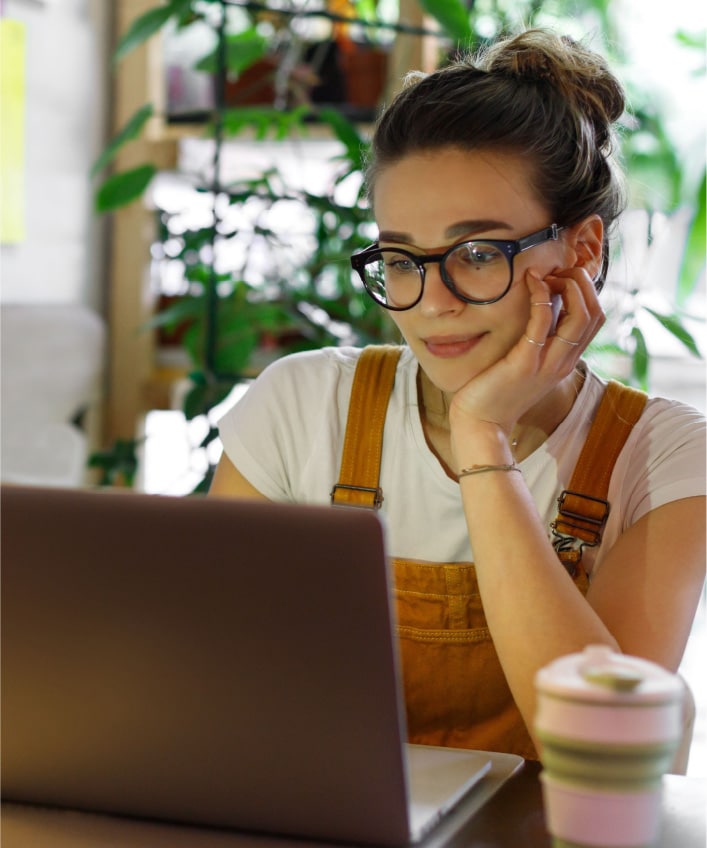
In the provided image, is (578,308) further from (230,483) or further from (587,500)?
(230,483)

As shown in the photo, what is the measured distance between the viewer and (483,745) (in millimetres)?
1291

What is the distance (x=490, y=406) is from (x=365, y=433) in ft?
0.67

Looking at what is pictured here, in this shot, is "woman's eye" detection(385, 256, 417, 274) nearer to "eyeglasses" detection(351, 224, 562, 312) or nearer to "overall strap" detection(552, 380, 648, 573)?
"eyeglasses" detection(351, 224, 562, 312)

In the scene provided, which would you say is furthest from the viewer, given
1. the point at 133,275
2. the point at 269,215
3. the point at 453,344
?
the point at 133,275

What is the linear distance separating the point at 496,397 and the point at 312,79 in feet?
5.29

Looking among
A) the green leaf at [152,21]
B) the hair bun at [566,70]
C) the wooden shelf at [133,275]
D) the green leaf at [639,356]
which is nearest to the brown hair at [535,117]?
the hair bun at [566,70]

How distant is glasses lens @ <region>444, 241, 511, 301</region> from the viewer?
1212 millimetres

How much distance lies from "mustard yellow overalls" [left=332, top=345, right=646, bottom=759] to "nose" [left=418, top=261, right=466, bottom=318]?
0.77ft

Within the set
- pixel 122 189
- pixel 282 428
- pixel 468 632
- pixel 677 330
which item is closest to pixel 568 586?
pixel 468 632

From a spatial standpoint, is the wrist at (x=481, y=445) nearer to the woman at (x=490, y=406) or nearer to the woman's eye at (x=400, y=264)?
the woman at (x=490, y=406)

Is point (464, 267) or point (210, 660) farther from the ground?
point (464, 267)

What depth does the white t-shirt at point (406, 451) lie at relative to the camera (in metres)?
1.30

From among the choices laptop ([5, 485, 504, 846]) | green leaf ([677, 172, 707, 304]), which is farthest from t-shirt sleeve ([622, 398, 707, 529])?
green leaf ([677, 172, 707, 304])

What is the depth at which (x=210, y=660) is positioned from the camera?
0.71m
